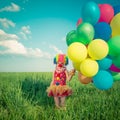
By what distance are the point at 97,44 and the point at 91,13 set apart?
51cm

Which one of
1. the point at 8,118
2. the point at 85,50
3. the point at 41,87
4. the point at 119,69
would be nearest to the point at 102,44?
the point at 85,50

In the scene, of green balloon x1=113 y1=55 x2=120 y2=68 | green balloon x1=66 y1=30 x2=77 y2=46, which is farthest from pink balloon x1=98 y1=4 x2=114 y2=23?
green balloon x1=113 y1=55 x2=120 y2=68

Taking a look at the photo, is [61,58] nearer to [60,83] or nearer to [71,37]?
[60,83]

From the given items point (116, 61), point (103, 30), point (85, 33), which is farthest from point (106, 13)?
point (116, 61)

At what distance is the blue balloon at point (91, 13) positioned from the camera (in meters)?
4.37

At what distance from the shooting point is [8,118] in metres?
4.64

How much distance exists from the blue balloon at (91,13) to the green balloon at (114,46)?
0.40 meters

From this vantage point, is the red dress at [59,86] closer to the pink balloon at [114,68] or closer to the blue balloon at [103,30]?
the pink balloon at [114,68]

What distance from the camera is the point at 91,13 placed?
436cm

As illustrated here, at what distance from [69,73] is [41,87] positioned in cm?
169

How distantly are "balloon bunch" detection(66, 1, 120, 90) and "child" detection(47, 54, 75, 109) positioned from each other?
0.96m

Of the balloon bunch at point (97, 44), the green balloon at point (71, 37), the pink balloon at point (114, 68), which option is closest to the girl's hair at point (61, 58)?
the green balloon at point (71, 37)

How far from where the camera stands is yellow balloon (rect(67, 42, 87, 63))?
4.24 m

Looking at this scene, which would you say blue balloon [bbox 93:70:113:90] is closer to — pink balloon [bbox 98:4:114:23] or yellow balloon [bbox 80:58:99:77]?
yellow balloon [bbox 80:58:99:77]
